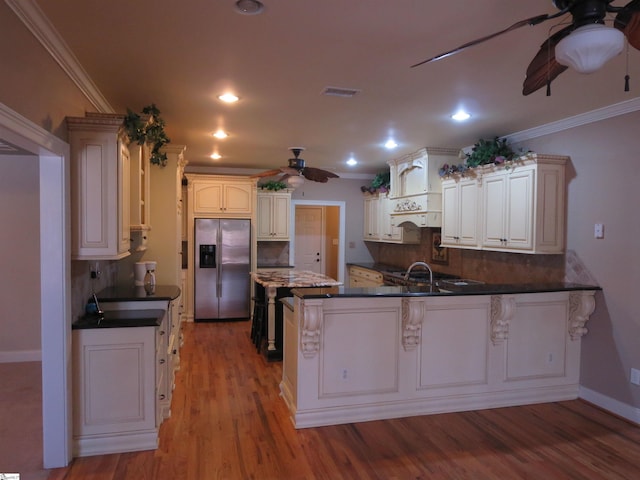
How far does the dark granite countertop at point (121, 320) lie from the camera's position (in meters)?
2.84

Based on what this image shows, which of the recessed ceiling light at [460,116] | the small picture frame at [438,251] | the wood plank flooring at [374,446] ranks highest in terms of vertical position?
the recessed ceiling light at [460,116]

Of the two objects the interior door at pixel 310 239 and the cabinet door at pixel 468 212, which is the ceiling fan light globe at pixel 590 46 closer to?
the cabinet door at pixel 468 212

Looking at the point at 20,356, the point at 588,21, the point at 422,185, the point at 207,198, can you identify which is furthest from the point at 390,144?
the point at 20,356

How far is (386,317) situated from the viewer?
347 cm

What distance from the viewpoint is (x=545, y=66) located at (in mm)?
1819

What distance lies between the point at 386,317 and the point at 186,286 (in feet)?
14.3

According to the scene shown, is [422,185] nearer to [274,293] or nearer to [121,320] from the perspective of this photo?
[274,293]

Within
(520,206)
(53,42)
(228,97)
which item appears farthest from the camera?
(520,206)

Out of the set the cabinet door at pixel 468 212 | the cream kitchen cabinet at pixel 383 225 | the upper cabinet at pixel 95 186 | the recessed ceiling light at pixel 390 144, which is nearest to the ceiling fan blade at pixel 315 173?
the recessed ceiling light at pixel 390 144

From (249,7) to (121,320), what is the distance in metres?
2.11

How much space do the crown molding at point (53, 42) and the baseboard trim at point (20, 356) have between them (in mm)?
3223

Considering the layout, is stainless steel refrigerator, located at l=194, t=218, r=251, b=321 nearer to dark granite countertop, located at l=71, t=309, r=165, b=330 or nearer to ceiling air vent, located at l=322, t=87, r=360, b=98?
dark granite countertop, located at l=71, t=309, r=165, b=330

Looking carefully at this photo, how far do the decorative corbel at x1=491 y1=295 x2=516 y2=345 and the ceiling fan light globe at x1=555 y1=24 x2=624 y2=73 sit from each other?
2401mm

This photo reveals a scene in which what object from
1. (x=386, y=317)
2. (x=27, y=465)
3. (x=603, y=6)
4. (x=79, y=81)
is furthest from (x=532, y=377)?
(x=79, y=81)
